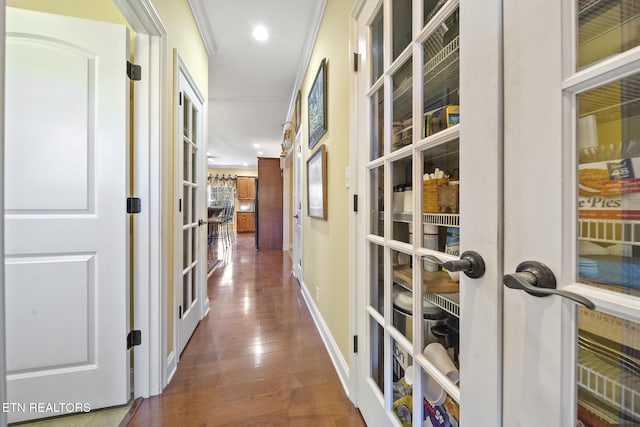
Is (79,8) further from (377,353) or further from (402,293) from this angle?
(377,353)

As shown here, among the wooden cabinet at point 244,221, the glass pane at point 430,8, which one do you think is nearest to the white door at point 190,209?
the glass pane at point 430,8

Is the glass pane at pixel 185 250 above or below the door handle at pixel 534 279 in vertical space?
below

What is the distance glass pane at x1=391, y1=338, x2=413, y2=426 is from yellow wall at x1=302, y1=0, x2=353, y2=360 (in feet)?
1.64

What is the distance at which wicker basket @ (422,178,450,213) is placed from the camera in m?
0.75

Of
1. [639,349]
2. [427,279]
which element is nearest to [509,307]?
[639,349]

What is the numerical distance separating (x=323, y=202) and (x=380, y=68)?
103cm

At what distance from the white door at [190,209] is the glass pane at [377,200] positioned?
1.30 meters

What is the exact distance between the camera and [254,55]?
2629mm

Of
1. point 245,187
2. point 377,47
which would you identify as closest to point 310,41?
point 377,47

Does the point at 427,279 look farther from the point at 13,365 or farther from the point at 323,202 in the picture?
the point at 13,365

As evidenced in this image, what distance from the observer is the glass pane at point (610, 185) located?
0.36 meters

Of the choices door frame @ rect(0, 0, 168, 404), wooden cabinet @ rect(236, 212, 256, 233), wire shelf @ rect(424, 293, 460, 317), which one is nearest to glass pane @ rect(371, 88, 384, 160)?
wire shelf @ rect(424, 293, 460, 317)

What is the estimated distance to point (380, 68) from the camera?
1091 millimetres

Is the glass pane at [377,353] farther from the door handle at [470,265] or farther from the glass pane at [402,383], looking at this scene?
the door handle at [470,265]
